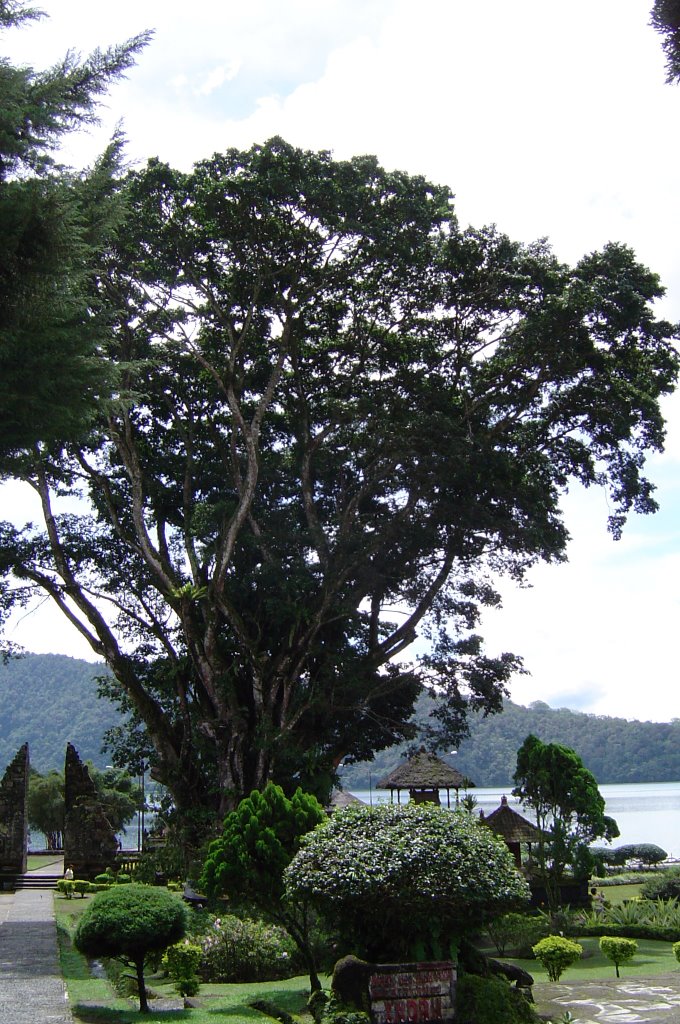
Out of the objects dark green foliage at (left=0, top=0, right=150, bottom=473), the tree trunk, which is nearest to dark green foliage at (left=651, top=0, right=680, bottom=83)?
dark green foliage at (left=0, top=0, right=150, bottom=473)

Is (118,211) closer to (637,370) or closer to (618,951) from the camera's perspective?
(618,951)

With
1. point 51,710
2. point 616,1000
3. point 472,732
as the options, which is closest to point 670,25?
point 616,1000

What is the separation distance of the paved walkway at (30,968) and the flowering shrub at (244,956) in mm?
2108

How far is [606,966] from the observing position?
16.1m

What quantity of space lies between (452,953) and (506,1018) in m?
0.78

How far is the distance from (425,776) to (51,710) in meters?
145

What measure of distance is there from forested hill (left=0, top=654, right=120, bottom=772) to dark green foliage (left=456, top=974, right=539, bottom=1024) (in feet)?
448

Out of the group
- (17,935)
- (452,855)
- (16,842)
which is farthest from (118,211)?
(16,842)

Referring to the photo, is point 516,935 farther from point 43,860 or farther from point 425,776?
point 43,860

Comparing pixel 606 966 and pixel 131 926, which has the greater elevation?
pixel 131 926

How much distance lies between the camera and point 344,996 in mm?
10125

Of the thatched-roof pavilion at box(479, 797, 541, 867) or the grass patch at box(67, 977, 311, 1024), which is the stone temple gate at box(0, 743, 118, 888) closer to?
the thatched-roof pavilion at box(479, 797, 541, 867)

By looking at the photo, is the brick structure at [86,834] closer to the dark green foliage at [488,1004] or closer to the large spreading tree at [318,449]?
the large spreading tree at [318,449]

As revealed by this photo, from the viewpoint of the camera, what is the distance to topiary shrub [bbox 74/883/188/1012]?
429 inches
